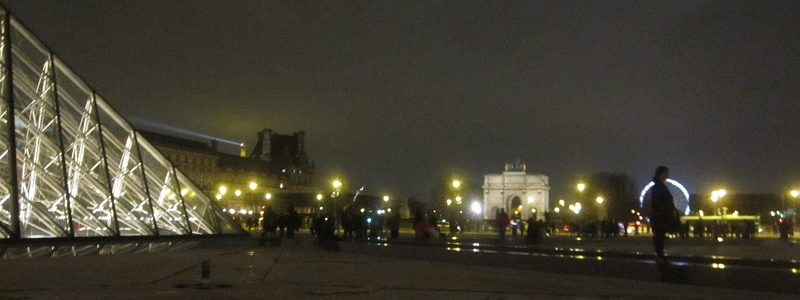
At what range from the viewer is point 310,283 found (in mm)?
12539

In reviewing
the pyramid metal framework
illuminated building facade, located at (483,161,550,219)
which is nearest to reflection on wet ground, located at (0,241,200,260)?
the pyramid metal framework

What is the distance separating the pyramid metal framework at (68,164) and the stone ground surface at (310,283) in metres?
9.49

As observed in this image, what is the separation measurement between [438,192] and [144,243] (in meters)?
140

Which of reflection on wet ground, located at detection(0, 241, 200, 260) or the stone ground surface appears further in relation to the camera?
reflection on wet ground, located at detection(0, 241, 200, 260)

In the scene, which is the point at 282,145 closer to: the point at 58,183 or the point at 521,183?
the point at 521,183

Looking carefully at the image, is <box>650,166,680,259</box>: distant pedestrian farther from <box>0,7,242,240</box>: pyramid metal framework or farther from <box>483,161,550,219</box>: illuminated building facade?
<box>483,161,550,219</box>: illuminated building facade

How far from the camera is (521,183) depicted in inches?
5891

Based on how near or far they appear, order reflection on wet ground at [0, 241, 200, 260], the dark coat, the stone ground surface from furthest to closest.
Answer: reflection on wet ground at [0, 241, 200, 260] < the dark coat < the stone ground surface

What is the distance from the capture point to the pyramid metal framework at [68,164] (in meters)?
26.0

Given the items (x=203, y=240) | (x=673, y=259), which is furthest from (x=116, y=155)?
(x=673, y=259)

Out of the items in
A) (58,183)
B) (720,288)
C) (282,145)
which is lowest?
(720,288)

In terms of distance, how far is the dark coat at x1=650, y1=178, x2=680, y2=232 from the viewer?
42.2 ft

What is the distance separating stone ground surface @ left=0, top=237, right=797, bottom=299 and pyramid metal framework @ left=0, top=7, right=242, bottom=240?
9485 millimetres

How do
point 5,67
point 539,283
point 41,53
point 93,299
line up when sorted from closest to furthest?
1. point 93,299
2. point 539,283
3. point 5,67
4. point 41,53
